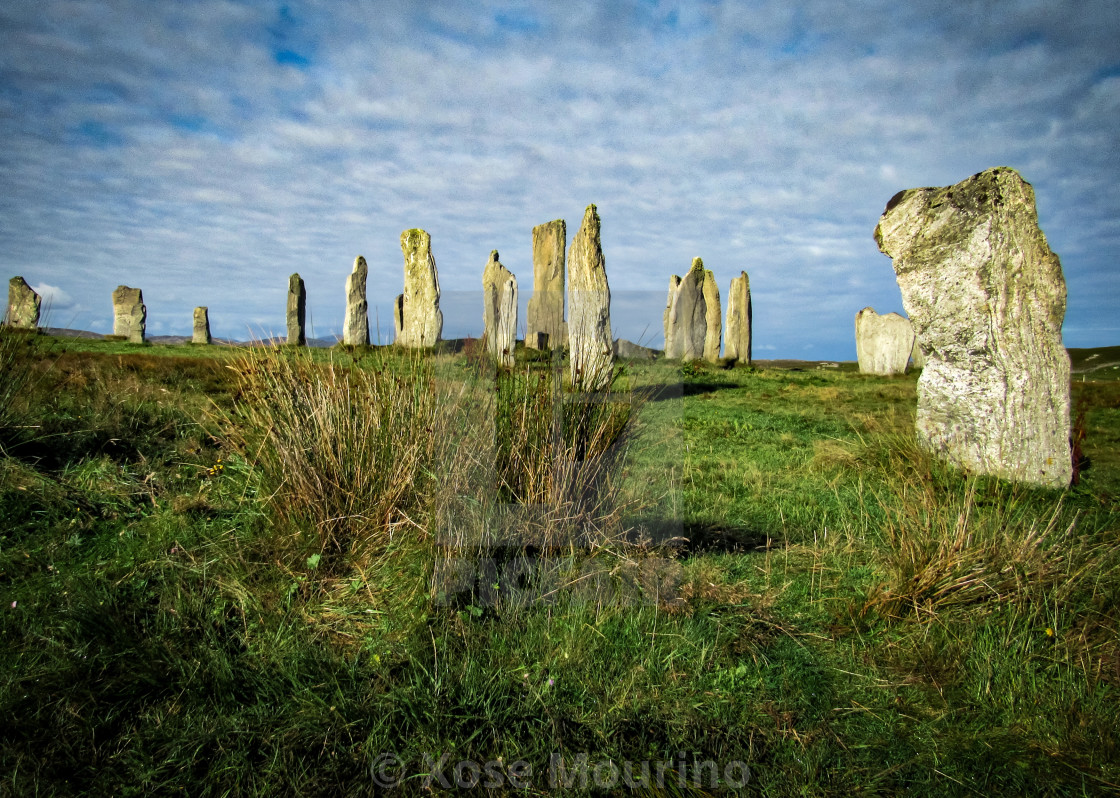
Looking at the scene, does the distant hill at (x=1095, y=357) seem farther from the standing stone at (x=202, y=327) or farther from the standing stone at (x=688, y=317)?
the standing stone at (x=202, y=327)

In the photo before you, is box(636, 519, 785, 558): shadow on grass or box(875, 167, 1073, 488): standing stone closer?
box(636, 519, 785, 558): shadow on grass

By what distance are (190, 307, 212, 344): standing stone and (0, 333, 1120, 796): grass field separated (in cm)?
1910

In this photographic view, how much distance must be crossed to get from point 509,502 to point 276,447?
1332 mm

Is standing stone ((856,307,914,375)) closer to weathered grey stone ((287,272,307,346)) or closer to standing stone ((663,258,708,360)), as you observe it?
standing stone ((663,258,708,360))

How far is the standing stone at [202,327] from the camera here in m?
21.8

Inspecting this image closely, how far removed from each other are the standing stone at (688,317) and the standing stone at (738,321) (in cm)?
133

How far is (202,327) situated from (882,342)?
73.3 feet

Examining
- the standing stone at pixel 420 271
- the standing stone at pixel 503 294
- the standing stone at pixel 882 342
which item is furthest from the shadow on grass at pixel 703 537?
the standing stone at pixel 882 342

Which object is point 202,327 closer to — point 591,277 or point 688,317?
point 688,317

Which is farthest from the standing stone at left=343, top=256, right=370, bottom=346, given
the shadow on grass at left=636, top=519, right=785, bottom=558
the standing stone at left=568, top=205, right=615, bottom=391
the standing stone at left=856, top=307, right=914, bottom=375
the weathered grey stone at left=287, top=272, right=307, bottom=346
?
the shadow on grass at left=636, top=519, right=785, bottom=558

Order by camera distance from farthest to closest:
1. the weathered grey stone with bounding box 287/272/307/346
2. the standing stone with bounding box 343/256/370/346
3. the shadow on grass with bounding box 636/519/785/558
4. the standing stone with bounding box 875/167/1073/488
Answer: the weathered grey stone with bounding box 287/272/307/346
the standing stone with bounding box 343/256/370/346
the standing stone with bounding box 875/167/1073/488
the shadow on grass with bounding box 636/519/785/558

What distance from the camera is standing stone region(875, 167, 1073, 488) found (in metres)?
5.54

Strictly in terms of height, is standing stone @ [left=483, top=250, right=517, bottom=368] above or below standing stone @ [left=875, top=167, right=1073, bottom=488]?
above

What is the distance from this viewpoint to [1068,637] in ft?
9.12
